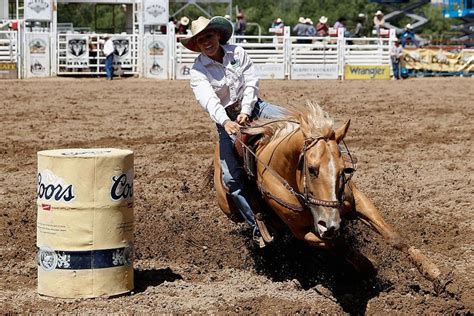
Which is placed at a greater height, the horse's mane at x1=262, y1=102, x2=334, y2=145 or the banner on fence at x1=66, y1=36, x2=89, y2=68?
the banner on fence at x1=66, y1=36, x2=89, y2=68

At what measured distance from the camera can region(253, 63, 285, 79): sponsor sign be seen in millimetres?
24764

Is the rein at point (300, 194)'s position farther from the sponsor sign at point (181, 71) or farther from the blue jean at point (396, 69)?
the blue jean at point (396, 69)

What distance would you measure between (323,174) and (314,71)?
65.4ft

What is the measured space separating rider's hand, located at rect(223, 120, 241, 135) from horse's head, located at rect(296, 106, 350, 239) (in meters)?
0.73

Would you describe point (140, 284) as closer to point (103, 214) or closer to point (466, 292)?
point (103, 214)

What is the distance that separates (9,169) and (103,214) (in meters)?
5.81

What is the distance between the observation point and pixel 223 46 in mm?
7125

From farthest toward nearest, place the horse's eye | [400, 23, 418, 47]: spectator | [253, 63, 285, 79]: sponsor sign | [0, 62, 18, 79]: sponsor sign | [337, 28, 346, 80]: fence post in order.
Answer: [400, 23, 418, 47]: spectator
[337, 28, 346, 80]: fence post
[253, 63, 285, 79]: sponsor sign
[0, 62, 18, 79]: sponsor sign
the horse's eye

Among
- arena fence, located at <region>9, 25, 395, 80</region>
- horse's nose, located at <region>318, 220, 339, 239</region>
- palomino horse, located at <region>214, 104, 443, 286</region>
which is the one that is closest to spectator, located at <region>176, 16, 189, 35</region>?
arena fence, located at <region>9, 25, 395, 80</region>

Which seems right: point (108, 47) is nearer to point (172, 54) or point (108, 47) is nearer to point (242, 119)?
point (172, 54)

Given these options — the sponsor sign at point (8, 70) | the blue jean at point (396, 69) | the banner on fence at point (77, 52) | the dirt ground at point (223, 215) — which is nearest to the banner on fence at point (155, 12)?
the banner on fence at point (77, 52)

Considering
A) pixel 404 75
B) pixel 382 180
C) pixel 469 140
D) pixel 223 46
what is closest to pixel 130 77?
pixel 404 75

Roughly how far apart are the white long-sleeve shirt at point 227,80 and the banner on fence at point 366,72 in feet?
61.5

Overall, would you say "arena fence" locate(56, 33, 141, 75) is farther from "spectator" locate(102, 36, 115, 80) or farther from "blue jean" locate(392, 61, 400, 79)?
"blue jean" locate(392, 61, 400, 79)
